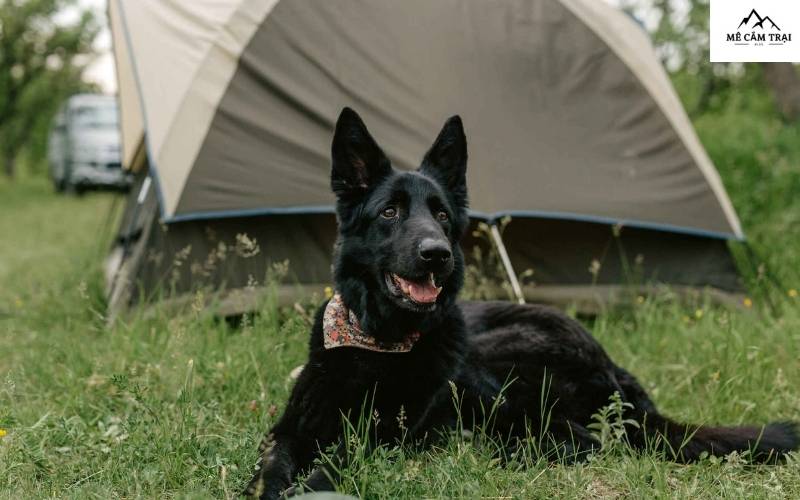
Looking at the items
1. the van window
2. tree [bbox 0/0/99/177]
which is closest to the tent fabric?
the van window

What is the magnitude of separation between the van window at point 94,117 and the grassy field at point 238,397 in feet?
37.7

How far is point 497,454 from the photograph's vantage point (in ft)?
8.79

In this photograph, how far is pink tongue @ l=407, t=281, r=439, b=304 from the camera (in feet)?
8.02

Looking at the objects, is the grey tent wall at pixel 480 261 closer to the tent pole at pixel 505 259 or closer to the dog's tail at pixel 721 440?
the tent pole at pixel 505 259

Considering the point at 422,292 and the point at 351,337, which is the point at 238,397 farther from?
the point at 422,292

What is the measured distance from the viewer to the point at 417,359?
2564mm

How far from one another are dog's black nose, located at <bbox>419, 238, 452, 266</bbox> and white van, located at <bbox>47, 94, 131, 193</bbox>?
14259 mm

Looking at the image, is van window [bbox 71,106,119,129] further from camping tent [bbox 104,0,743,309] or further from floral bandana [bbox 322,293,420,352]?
floral bandana [bbox 322,293,420,352]

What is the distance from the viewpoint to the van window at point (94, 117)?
52.7 ft

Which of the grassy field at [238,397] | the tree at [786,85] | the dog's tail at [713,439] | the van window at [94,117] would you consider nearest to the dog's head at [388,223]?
the grassy field at [238,397]

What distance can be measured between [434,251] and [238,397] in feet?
4.17

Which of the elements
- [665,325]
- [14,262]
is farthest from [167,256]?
[14,262]

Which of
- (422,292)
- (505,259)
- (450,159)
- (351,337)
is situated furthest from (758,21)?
(351,337)

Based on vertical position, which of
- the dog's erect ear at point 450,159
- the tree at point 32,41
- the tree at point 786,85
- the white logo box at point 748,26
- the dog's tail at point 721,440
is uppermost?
the tree at point 32,41
